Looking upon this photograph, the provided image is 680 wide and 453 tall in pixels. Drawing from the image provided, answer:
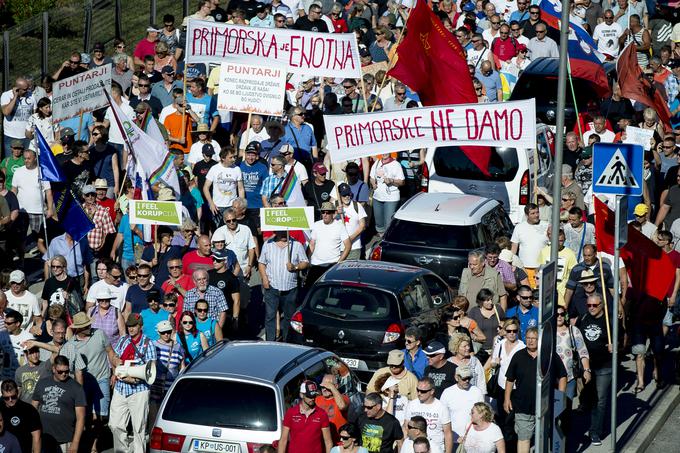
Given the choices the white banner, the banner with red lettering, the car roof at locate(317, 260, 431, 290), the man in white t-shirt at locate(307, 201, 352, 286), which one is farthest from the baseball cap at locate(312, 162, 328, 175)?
the white banner

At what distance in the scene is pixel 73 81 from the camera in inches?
906

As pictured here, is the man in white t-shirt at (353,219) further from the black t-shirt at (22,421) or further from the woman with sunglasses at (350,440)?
the woman with sunglasses at (350,440)

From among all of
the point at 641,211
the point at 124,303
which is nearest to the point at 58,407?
the point at 124,303

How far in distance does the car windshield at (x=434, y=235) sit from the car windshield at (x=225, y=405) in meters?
6.52

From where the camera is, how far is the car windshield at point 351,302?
17.8m

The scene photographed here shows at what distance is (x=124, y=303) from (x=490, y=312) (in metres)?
4.46

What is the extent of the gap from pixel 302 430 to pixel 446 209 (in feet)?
23.8

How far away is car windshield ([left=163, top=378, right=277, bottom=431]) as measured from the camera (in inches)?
564

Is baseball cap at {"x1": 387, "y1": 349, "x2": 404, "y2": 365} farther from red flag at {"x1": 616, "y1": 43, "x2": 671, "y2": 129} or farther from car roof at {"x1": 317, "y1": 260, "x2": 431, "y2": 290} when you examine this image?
A: red flag at {"x1": 616, "y1": 43, "x2": 671, "y2": 129}

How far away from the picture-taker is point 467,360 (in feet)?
51.6

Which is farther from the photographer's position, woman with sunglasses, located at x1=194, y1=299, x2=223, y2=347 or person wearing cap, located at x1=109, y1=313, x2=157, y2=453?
woman with sunglasses, located at x1=194, y1=299, x2=223, y2=347

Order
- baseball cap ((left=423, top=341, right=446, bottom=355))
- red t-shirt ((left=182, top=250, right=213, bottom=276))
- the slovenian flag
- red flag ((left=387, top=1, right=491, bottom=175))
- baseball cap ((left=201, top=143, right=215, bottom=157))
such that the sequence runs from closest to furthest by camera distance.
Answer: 1. baseball cap ((left=423, top=341, right=446, bottom=355))
2. red t-shirt ((left=182, top=250, right=213, bottom=276))
3. baseball cap ((left=201, top=143, right=215, bottom=157))
4. red flag ((left=387, top=1, right=491, bottom=175))
5. the slovenian flag

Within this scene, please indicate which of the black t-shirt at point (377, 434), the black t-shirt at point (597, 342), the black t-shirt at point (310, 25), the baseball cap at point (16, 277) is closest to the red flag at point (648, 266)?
the black t-shirt at point (597, 342)

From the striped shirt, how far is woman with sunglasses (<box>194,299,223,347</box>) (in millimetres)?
2286
